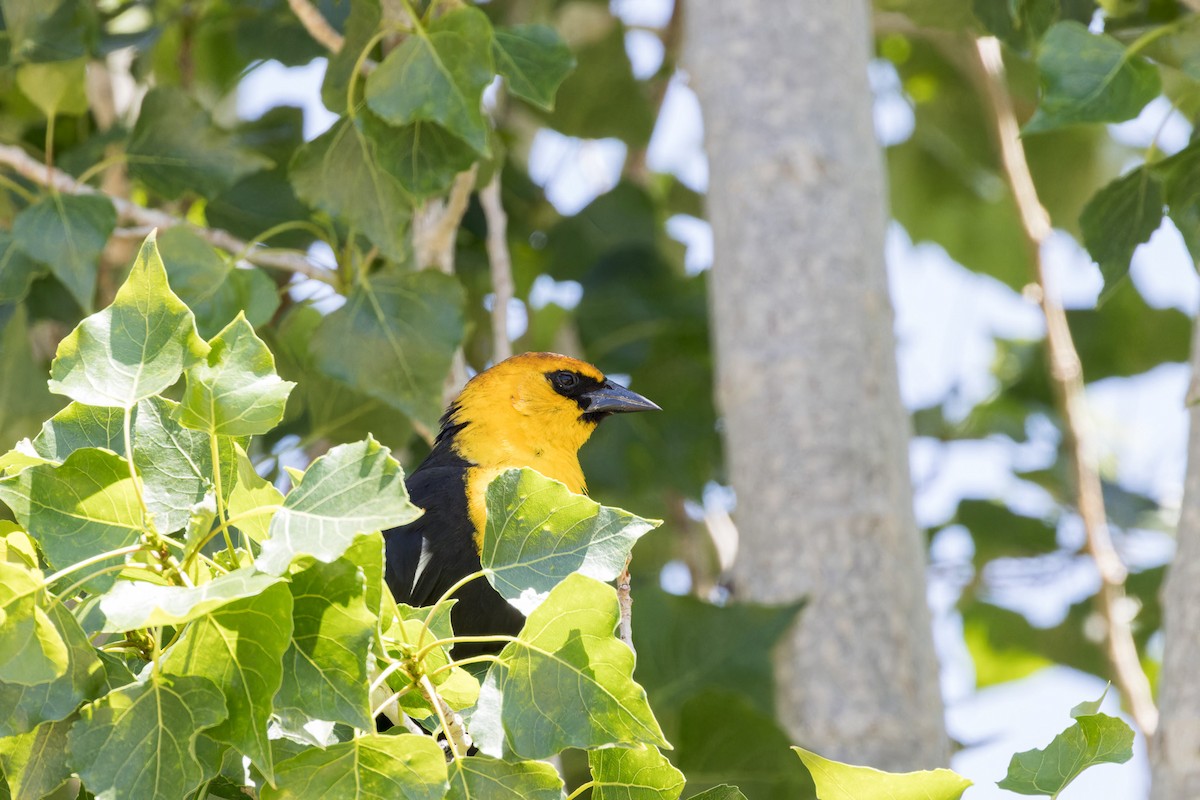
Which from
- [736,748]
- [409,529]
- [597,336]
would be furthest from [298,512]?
[597,336]

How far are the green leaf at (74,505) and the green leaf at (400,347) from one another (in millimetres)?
1658

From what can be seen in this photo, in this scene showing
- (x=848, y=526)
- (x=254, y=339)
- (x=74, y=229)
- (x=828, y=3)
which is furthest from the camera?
(x=828, y=3)

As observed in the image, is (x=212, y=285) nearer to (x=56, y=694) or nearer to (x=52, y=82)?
(x=52, y=82)

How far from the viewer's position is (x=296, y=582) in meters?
1.58

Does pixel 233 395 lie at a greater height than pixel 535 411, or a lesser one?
greater

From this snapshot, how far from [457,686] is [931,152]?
18.0 feet

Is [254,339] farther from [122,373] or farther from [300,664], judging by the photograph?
[300,664]

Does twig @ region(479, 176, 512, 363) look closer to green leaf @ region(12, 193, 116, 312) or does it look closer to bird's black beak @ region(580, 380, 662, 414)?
bird's black beak @ region(580, 380, 662, 414)

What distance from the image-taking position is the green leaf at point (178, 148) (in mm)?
3641

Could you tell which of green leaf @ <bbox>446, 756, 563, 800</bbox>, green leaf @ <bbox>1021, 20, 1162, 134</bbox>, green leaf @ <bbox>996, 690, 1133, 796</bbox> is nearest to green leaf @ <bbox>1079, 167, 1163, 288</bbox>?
green leaf @ <bbox>1021, 20, 1162, 134</bbox>

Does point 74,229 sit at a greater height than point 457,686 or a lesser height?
lesser

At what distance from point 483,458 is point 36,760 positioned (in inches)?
86.4

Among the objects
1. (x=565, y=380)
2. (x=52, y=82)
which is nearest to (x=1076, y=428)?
(x=565, y=380)

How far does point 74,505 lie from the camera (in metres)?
1.58
